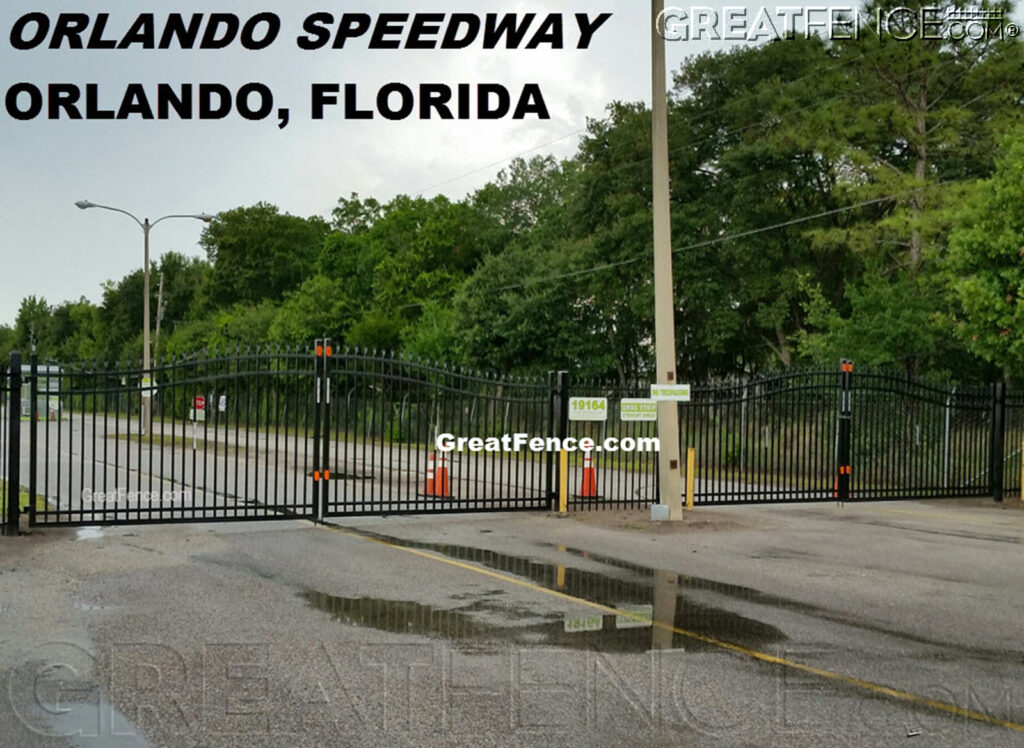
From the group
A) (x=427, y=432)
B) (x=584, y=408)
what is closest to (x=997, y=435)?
(x=584, y=408)

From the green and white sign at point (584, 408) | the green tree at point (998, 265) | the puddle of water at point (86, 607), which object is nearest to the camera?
the puddle of water at point (86, 607)

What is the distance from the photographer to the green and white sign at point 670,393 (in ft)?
49.3

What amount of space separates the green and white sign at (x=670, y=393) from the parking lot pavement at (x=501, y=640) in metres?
2.28

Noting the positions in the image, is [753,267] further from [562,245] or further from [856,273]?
[562,245]

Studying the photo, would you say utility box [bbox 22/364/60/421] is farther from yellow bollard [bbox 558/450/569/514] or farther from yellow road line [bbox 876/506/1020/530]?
yellow road line [bbox 876/506/1020/530]

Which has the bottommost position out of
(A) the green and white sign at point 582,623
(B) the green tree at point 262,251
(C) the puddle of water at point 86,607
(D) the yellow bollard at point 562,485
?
(A) the green and white sign at point 582,623

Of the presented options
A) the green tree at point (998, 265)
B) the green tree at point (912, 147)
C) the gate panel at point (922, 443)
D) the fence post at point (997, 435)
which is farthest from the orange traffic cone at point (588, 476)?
the green tree at point (912, 147)

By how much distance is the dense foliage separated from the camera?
103 feet

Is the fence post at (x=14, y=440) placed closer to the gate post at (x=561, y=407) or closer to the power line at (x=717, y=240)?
the gate post at (x=561, y=407)

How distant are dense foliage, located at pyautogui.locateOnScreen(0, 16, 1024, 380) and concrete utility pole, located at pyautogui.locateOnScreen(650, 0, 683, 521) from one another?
9.63 m

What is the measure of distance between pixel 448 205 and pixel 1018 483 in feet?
180

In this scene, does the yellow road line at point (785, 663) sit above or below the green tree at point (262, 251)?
below

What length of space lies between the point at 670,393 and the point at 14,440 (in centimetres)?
860

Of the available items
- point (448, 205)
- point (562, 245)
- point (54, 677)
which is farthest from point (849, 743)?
point (448, 205)
